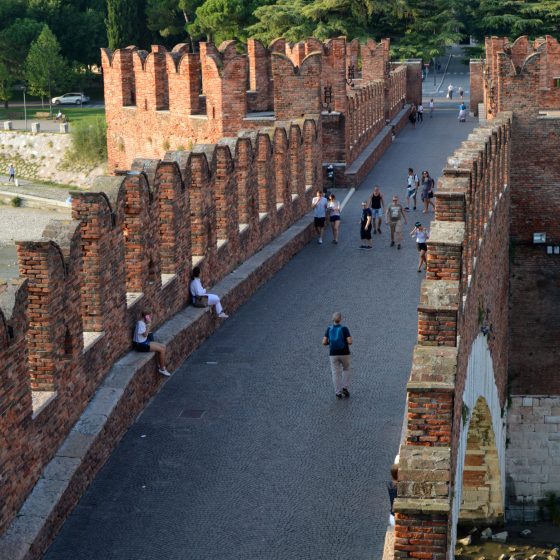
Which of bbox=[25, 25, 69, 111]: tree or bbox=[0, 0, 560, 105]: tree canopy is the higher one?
bbox=[0, 0, 560, 105]: tree canopy

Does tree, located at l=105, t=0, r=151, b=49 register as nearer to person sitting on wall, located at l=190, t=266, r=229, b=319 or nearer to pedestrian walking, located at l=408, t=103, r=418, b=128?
pedestrian walking, located at l=408, t=103, r=418, b=128

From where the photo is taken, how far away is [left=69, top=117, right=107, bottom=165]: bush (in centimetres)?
6725

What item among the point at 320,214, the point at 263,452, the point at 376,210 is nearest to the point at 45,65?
the point at 376,210

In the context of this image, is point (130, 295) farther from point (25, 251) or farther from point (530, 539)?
point (530, 539)

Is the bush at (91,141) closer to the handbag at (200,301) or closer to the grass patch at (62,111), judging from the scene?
the grass patch at (62,111)

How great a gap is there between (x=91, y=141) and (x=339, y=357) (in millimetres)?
51510

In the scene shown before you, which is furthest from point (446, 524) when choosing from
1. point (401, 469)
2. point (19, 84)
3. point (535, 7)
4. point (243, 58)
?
point (19, 84)

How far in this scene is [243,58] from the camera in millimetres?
40875

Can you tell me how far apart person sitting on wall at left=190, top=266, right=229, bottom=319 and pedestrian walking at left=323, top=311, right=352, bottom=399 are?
11.0 feet

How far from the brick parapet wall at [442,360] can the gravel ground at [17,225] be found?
43.7 metres

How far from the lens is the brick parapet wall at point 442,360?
11.8 m

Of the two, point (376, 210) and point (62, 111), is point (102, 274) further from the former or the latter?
point (62, 111)

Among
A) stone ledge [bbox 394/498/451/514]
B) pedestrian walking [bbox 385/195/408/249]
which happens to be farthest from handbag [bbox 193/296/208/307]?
stone ledge [bbox 394/498/451/514]

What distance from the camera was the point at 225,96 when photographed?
40781 mm
